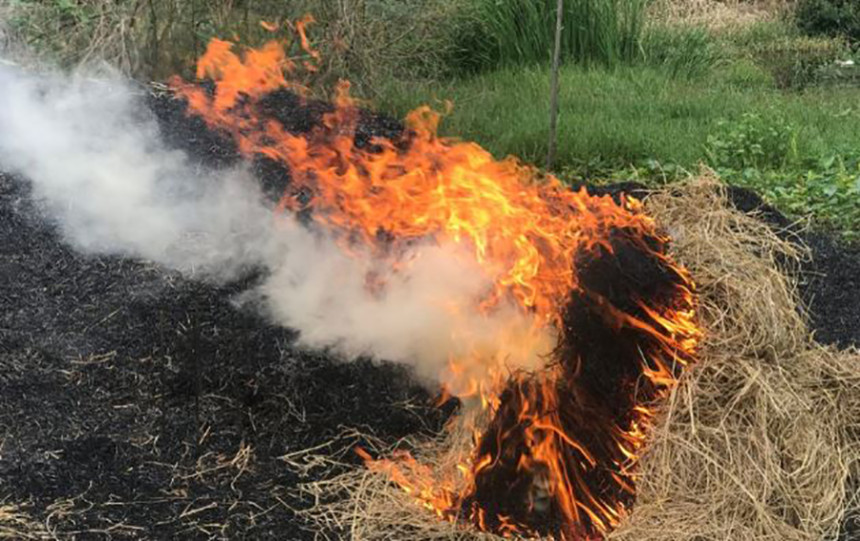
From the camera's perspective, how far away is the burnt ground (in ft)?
10.9

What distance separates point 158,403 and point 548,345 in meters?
1.57

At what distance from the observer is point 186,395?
151 inches

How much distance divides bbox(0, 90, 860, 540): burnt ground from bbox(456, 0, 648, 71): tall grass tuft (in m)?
5.39

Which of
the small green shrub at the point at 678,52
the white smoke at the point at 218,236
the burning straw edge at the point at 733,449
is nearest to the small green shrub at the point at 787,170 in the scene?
the small green shrub at the point at 678,52

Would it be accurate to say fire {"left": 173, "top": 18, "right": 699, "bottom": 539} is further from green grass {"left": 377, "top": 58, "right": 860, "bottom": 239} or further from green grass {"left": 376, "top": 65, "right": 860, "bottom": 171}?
green grass {"left": 376, "top": 65, "right": 860, "bottom": 171}

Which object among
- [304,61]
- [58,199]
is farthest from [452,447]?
[304,61]

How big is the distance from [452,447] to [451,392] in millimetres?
239

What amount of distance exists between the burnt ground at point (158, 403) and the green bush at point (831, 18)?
381 inches

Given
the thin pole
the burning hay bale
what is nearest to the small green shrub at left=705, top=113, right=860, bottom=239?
the thin pole

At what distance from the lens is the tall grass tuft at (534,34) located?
9.34m

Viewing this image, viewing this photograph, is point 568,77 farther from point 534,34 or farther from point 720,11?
point 720,11

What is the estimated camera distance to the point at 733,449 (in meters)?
3.21

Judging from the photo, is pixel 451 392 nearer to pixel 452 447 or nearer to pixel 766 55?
pixel 452 447

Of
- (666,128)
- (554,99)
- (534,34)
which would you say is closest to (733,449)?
(554,99)
